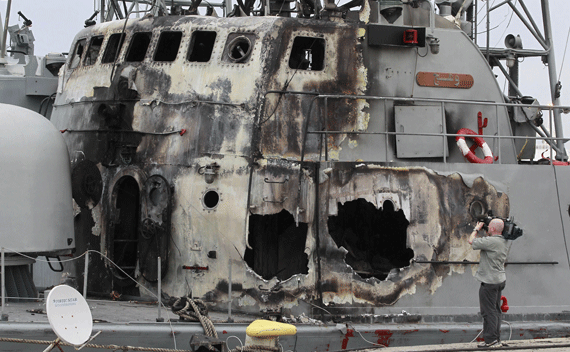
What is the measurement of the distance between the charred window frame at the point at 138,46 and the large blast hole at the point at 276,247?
10.9ft

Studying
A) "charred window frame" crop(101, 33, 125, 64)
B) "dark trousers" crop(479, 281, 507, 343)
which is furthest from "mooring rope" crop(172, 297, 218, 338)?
"charred window frame" crop(101, 33, 125, 64)

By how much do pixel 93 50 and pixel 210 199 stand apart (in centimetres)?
386

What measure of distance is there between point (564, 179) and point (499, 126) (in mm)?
1451

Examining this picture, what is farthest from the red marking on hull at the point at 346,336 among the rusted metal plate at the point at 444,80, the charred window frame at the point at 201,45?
the charred window frame at the point at 201,45

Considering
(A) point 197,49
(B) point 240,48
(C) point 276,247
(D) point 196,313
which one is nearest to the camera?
(D) point 196,313

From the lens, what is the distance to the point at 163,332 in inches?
315

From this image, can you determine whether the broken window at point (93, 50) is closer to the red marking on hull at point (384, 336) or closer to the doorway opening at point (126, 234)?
the doorway opening at point (126, 234)

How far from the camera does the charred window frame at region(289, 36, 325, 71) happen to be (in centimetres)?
1031

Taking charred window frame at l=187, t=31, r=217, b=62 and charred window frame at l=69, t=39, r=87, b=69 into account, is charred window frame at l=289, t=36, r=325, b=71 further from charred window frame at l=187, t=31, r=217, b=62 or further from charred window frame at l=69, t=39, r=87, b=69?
charred window frame at l=69, t=39, r=87, b=69

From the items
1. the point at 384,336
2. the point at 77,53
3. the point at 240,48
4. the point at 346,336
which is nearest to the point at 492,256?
the point at 384,336

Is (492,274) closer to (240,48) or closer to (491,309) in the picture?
(491,309)

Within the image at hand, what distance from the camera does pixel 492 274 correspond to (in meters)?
8.12

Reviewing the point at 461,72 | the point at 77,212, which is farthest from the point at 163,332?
the point at 461,72

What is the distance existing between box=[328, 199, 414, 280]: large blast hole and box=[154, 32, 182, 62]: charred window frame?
12.2ft
